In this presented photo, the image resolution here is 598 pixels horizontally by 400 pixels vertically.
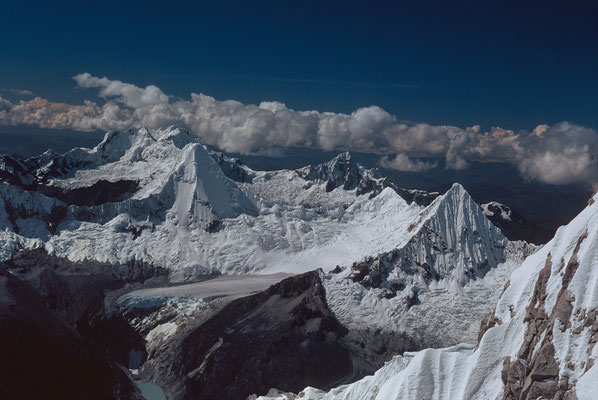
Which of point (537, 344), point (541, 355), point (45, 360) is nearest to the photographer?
point (541, 355)

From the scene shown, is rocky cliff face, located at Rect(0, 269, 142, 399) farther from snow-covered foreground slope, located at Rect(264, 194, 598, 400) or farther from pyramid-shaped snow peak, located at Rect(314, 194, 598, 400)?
pyramid-shaped snow peak, located at Rect(314, 194, 598, 400)

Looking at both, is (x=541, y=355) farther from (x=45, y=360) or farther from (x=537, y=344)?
(x=45, y=360)

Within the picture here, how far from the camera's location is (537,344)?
266ft

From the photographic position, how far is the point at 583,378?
229 feet

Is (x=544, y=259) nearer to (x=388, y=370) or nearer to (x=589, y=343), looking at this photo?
(x=589, y=343)

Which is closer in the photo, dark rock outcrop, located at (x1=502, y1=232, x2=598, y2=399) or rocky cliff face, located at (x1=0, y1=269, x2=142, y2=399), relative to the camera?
dark rock outcrop, located at (x1=502, y1=232, x2=598, y2=399)

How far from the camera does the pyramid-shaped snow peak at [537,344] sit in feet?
245

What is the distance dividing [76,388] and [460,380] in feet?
439

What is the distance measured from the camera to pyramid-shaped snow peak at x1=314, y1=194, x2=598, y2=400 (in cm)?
7469

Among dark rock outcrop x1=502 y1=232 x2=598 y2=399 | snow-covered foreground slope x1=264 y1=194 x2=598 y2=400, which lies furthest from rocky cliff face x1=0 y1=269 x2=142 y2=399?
dark rock outcrop x1=502 y1=232 x2=598 y2=399

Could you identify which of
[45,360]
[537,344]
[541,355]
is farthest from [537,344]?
[45,360]

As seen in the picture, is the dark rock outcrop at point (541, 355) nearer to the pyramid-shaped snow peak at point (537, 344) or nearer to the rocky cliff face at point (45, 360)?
the pyramid-shaped snow peak at point (537, 344)

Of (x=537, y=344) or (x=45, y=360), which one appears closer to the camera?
(x=537, y=344)

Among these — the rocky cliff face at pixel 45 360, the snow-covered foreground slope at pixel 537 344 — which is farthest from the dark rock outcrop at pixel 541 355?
the rocky cliff face at pixel 45 360
